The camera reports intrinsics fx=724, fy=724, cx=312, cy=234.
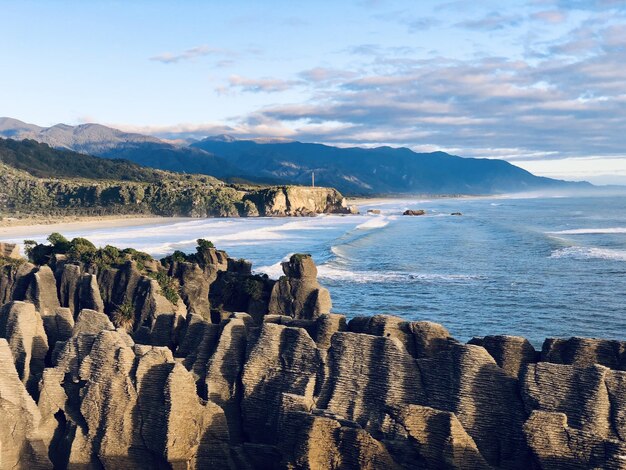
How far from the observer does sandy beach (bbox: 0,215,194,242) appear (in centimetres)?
8994

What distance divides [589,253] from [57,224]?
3065 inches

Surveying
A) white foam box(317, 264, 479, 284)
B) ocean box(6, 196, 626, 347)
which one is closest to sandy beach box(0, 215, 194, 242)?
ocean box(6, 196, 626, 347)

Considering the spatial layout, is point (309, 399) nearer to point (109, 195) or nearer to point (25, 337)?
point (25, 337)

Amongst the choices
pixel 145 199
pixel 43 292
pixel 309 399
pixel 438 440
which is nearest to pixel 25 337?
pixel 43 292

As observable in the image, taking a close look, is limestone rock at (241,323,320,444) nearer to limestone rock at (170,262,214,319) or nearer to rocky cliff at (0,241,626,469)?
rocky cliff at (0,241,626,469)

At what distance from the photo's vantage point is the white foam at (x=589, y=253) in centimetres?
6247

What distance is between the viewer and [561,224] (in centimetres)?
11094

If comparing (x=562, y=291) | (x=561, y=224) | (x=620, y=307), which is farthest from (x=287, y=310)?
(x=561, y=224)

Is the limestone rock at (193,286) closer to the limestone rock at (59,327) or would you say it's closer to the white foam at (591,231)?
the limestone rock at (59,327)

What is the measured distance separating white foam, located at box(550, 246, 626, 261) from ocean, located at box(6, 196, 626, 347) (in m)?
0.09

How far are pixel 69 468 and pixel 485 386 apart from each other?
889cm

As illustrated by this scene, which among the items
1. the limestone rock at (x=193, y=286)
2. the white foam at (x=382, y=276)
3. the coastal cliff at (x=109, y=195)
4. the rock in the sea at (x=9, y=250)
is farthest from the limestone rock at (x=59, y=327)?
the coastal cliff at (x=109, y=195)

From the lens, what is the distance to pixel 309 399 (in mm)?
15312

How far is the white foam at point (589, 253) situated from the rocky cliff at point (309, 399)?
50103 mm
